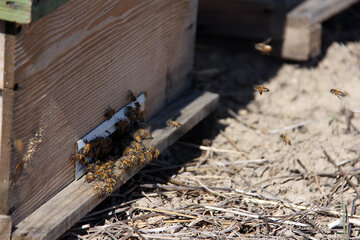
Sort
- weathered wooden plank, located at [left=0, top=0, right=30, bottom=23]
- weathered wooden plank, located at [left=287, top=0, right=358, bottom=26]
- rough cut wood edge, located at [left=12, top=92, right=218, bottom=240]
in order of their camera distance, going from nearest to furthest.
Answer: weathered wooden plank, located at [left=0, top=0, right=30, bottom=23] < rough cut wood edge, located at [left=12, top=92, right=218, bottom=240] < weathered wooden plank, located at [left=287, top=0, right=358, bottom=26]

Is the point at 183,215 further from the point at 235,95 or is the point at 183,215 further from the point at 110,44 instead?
the point at 235,95

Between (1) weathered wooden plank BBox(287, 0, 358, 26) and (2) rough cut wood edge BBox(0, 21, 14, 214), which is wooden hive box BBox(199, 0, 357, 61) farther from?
(2) rough cut wood edge BBox(0, 21, 14, 214)

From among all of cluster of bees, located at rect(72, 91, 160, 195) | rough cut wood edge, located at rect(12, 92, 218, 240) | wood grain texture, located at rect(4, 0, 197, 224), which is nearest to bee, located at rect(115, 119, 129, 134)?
cluster of bees, located at rect(72, 91, 160, 195)

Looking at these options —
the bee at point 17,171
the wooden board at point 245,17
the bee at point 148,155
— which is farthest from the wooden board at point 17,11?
the wooden board at point 245,17

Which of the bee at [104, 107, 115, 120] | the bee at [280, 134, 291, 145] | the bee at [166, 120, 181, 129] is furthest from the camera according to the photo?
the bee at [280, 134, 291, 145]

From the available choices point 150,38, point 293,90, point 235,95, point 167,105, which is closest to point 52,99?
point 150,38

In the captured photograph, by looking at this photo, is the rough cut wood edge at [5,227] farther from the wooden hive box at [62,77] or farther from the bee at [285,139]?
the bee at [285,139]
